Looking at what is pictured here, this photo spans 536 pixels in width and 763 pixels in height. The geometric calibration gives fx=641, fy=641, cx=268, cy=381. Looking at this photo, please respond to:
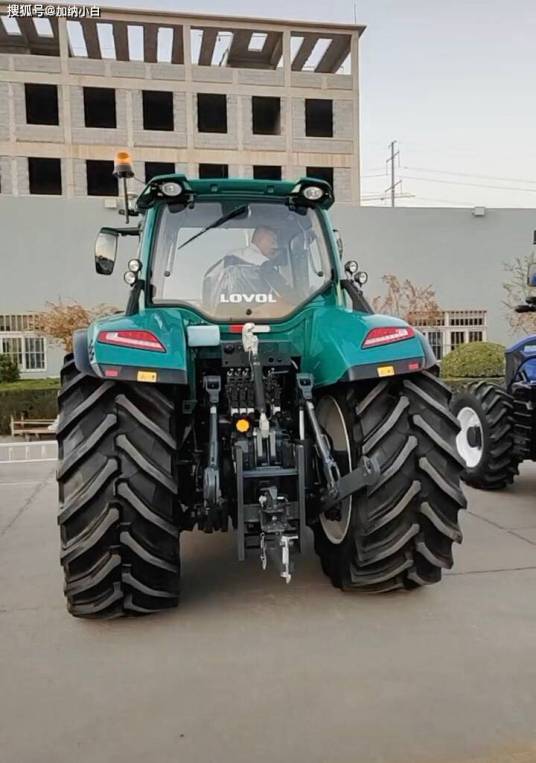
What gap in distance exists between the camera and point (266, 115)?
33.6 meters

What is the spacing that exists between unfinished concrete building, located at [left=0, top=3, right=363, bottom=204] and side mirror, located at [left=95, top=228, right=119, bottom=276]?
2656 cm

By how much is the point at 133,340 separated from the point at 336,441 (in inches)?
51.9

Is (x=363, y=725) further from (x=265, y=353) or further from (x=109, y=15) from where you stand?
(x=109, y=15)

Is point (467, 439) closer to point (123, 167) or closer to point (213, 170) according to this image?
point (123, 167)

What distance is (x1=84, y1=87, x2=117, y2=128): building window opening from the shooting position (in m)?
30.0

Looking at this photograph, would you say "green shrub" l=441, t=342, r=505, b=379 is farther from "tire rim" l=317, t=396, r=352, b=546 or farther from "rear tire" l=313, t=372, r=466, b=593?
"rear tire" l=313, t=372, r=466, b=593

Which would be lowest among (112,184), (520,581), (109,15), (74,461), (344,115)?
(520,581)

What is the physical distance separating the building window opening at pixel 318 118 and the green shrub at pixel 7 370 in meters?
21.8

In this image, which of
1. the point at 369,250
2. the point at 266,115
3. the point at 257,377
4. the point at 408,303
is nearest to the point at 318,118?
the point at 266,115

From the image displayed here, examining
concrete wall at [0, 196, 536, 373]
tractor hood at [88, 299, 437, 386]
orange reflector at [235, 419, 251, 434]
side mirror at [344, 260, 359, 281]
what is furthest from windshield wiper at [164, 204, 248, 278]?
concrete wall at [0, 196, 536, 373]

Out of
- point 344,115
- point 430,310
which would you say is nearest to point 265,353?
point 430,310

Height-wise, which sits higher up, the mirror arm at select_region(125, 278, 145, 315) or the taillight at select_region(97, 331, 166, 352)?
the mirror arm at select_region(125, 278, 145, 315)

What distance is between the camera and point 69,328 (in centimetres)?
1528

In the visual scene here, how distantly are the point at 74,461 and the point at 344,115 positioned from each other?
3153cm
